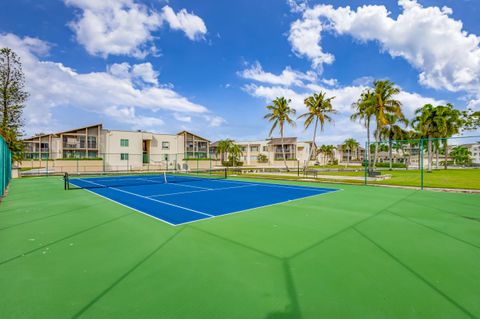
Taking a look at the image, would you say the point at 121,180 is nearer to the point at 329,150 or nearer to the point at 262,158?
the point at 262,158

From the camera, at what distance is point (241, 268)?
12.1 ft

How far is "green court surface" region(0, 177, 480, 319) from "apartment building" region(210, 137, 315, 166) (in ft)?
198

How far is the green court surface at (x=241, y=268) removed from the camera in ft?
8.86

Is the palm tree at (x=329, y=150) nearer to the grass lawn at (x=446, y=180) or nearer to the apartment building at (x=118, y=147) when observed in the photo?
the apartment building at (x=118, y=147)

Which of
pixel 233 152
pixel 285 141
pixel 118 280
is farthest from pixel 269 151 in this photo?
pixel 118 280

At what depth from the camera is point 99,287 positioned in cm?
311

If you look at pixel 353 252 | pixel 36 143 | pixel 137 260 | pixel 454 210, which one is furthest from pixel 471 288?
pixel 36 143

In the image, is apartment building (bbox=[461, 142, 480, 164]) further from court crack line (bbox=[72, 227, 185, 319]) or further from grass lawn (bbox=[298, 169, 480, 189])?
court crack line (bbox=[72, 227, 185, 319])

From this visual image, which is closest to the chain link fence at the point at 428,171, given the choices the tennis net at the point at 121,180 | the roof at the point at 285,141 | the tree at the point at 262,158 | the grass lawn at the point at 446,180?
the grass lawn at the point at 446,180

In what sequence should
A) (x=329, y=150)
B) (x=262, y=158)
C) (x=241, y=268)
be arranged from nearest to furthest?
1. (x=241, y=268)
2. (x=262, y=158)
3. (x=329, y=150)

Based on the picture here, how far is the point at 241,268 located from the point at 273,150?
66.6 meters

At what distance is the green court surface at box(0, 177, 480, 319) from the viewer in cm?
270

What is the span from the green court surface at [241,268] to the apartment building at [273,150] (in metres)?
60.4

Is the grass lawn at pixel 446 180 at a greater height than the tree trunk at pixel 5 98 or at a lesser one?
lesser
